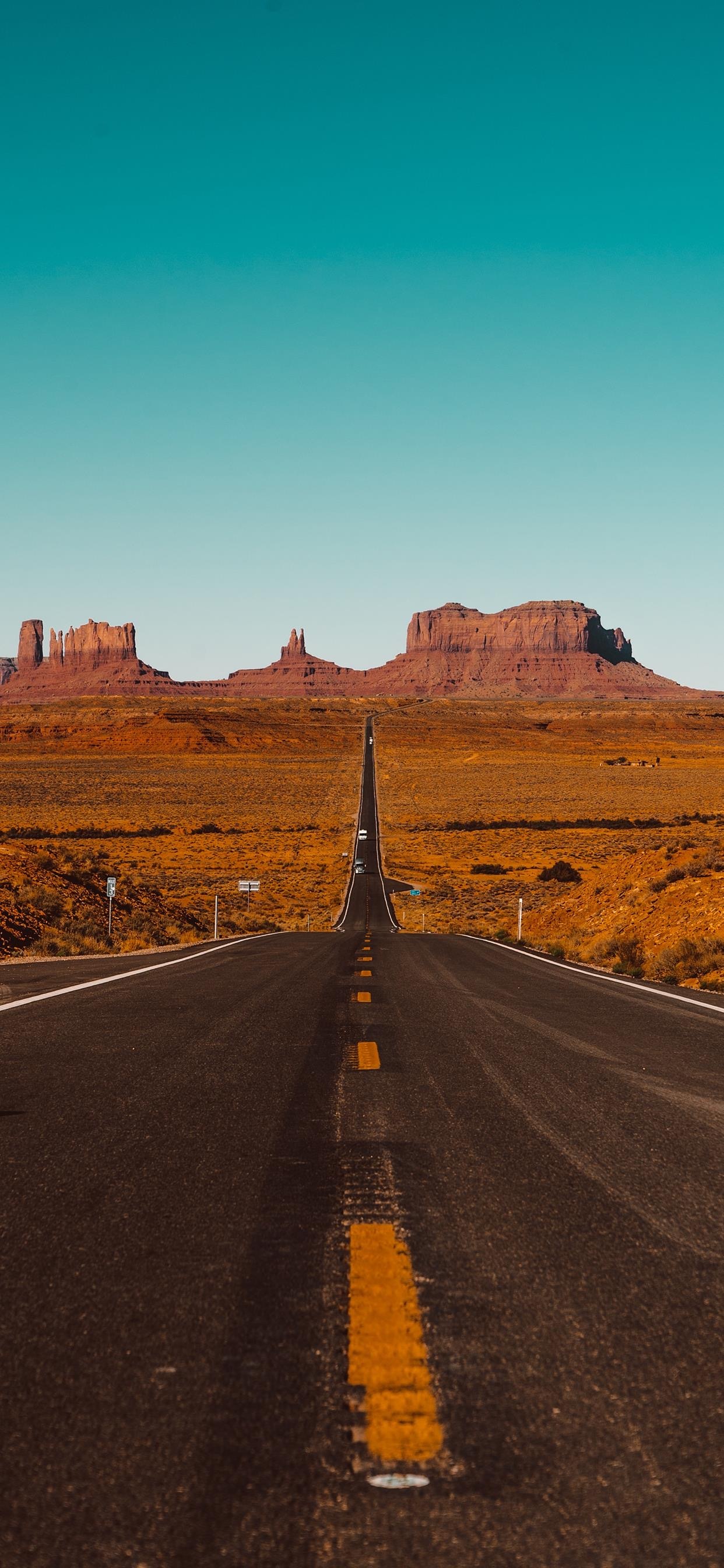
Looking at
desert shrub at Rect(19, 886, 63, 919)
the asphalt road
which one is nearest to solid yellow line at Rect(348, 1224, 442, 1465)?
the asphalt road

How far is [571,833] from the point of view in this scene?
2884 inches

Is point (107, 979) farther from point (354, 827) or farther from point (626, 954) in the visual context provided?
point (354, 827)

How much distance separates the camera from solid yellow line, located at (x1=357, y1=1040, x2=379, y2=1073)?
708cm

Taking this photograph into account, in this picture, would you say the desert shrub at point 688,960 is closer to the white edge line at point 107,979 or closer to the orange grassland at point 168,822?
the white edge line at point 107,979

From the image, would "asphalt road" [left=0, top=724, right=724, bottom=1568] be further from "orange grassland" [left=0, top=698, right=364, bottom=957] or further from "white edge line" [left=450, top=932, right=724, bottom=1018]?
"orange grassland" [left=0, top=698, right=364, bottom=957]

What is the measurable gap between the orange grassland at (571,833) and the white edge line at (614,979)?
1.07m

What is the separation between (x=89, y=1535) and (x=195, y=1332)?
33.6 inches

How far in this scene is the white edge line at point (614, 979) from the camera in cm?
1164

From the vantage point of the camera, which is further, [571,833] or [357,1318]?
[571,833]

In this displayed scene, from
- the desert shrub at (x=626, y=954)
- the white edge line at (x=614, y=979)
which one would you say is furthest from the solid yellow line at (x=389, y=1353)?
the desert shrub at (x=626, y=954)

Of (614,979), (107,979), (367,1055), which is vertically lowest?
(614,979)

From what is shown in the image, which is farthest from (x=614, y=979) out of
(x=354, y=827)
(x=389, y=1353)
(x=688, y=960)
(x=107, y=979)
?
(x=354, y=827)

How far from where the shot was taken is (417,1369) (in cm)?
268

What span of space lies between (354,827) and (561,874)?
1362 inches
